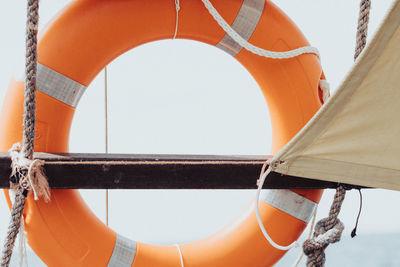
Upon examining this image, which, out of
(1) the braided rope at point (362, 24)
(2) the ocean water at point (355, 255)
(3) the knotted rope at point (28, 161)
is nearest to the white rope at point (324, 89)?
(1) the braided rope at point (362, 24)

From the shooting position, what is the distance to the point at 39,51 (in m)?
1.22

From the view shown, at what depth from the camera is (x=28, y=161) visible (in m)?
1.07

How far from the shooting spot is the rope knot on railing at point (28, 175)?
3.51ft

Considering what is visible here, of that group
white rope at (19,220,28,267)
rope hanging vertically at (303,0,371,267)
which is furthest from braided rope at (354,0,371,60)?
white rope at (19,220,28,267)

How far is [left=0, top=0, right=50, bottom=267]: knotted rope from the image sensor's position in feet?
3.45

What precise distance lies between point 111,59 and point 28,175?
0.36 m

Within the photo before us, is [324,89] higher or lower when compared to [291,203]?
higher

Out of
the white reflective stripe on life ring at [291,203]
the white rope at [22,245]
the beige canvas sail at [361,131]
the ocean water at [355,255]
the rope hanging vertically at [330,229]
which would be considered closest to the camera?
the beige canvas sail at [361,131]

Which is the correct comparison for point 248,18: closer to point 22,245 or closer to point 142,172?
point 142,172

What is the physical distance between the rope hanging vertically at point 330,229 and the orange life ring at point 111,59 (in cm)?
19

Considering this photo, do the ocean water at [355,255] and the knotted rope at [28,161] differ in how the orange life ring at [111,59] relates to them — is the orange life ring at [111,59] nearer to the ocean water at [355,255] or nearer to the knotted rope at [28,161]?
the knotted rope at [28,161]

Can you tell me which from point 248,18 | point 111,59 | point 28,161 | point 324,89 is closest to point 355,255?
point 324,89

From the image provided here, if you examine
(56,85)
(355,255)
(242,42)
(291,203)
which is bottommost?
(355,255)

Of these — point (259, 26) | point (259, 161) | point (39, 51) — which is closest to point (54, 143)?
point (39, 51)
